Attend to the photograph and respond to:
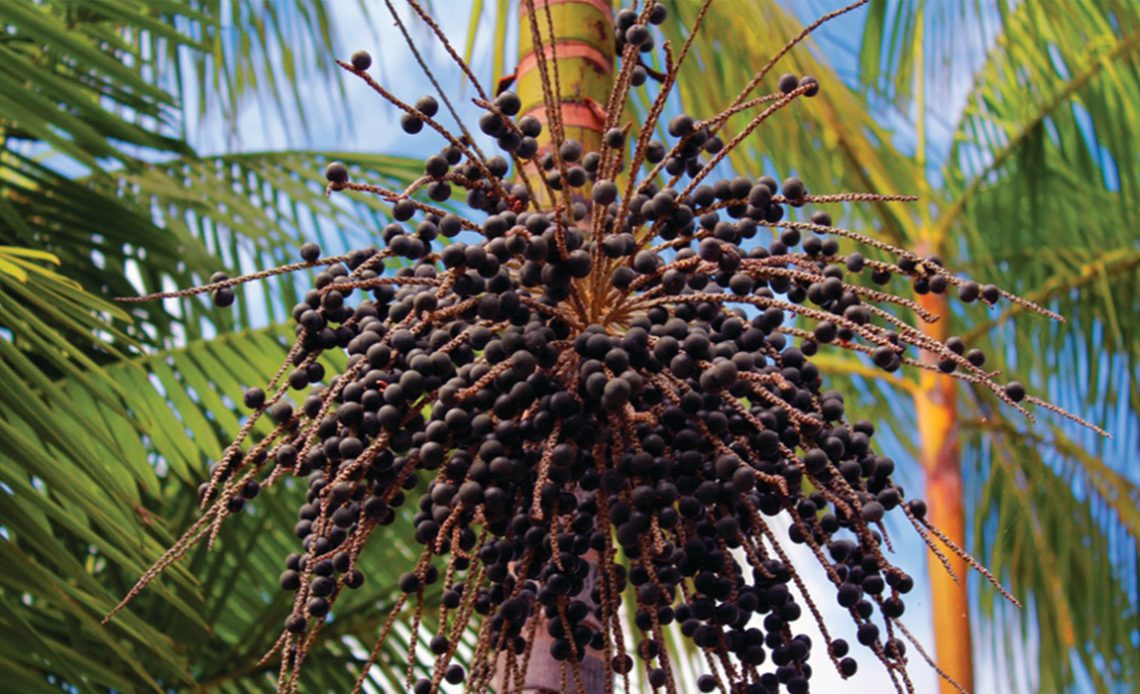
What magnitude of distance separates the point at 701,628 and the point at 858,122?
4.95ft

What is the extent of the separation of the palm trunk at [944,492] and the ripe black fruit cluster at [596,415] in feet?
7.06

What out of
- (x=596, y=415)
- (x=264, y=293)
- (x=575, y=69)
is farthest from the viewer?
(x=264, y=293)

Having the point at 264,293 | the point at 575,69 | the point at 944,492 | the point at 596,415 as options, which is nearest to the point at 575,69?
the point at 575,69

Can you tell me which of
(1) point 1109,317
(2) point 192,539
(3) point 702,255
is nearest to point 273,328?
(2) point 192,539

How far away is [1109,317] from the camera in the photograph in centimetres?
333

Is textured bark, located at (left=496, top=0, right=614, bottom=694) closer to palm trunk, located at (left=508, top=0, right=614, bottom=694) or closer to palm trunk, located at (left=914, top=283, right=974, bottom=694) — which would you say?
palm trunk, located at (left=508, top=0, right=614, bottom=694)

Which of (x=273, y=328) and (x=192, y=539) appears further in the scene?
(x=273, y=328)

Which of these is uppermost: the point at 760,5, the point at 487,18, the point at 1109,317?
the point at 487,18

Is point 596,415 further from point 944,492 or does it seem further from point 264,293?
point 944,492

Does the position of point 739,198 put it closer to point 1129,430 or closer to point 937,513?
point 937,513

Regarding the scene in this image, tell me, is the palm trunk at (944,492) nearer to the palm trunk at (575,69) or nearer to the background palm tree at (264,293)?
the background palm tree at (264,293)

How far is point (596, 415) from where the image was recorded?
3.42 feet

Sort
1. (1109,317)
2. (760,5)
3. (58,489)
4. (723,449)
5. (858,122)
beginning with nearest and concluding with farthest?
1. (723,449)
2. (58,489)
3. (760,5)
4. (858,122)
5. (1109,317)

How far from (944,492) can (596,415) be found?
2.60m
